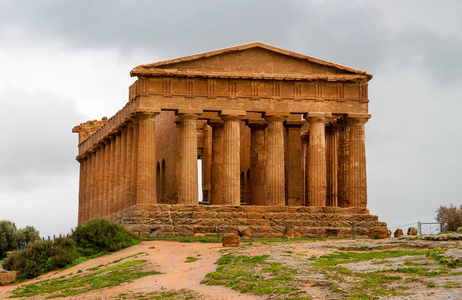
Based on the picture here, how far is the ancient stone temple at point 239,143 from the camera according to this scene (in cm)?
4925

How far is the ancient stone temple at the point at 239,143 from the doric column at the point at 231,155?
0.19 ft

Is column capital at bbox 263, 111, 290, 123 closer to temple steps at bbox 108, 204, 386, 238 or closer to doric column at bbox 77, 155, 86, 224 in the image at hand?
temple steps at bbox 108, 204, 386, 238

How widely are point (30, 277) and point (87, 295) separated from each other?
1070 cm

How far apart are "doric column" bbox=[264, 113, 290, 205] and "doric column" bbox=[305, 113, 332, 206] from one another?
1633 millimetres

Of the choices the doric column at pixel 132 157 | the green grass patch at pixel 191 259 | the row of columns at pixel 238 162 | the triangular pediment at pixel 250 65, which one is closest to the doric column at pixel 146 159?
the row of columns at pixel 238 162

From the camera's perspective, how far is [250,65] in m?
53.4

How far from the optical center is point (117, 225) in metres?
44.7

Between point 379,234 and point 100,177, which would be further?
point 100,177

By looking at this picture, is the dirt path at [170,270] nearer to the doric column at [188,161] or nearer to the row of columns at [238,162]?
the doric column at [188,161]

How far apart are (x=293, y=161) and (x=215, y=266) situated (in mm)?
26241

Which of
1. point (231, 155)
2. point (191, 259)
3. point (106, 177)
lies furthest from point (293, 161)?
point (191, 259)

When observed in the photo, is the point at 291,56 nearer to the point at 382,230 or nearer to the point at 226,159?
the point at 226,159

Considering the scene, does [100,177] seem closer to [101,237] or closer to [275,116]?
[275,116]

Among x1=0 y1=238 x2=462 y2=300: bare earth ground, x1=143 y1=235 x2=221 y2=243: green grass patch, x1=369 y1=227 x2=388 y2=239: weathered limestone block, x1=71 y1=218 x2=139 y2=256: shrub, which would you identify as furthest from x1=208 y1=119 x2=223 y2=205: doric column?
x1=369 y1=227 x2=388 y2=239: weathered limestone block
